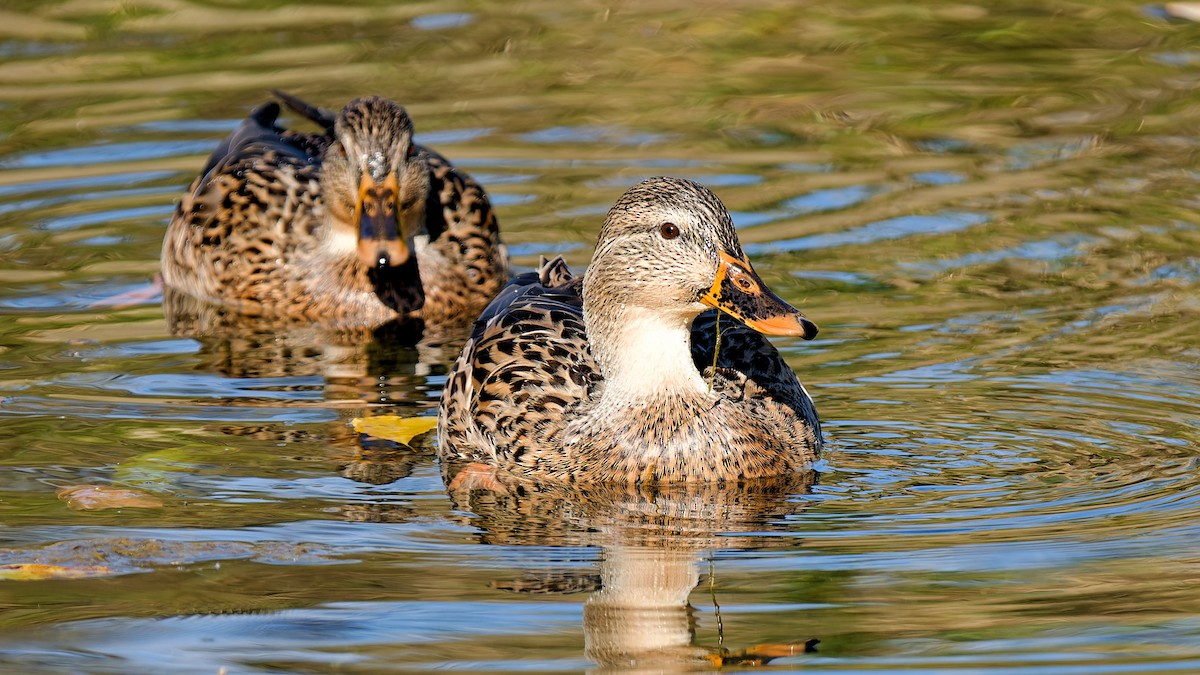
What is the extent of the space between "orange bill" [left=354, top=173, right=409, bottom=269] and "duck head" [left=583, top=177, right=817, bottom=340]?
3363 millimetres

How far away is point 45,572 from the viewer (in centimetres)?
750

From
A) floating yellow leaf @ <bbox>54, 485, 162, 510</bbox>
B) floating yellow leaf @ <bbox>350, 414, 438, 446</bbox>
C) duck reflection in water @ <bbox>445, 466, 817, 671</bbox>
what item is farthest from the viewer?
floating yellow leaf @ <bbox>350, 414, 438, 446</bbox>

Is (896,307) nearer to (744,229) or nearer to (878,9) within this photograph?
(744,229)

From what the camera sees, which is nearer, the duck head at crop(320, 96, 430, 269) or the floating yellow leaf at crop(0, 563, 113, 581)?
the floating yellow leaf at crop(0, 563, 113, 581)

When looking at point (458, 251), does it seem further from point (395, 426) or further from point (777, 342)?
point (395, 426)

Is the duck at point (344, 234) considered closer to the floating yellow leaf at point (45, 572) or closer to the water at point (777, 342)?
the water at point (777, 342)

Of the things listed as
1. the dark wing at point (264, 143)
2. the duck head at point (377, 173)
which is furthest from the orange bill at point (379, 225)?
the dark wing at point (264, 143)

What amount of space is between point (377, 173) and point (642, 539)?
4.57 metres

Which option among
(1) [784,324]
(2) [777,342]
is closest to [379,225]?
(2) [777,342]

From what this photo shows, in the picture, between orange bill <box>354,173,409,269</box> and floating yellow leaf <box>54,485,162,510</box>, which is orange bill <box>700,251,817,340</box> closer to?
floating yellow leaf <box>54,485,162,510</box>

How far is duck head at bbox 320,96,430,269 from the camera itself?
12023 mm

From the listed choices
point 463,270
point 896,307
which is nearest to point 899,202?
point 896,307

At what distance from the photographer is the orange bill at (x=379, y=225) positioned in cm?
1200

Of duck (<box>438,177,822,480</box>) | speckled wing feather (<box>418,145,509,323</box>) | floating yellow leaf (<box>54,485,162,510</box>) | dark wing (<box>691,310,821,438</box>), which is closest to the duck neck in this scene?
duck (<box>438,177,822,480</box>)
